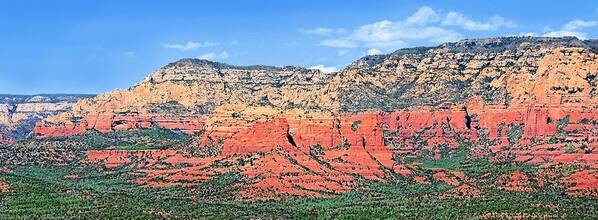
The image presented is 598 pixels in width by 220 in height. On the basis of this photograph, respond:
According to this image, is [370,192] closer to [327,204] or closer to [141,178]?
[327,204]

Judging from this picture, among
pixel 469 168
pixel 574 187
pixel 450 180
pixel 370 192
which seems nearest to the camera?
pixel 574 187

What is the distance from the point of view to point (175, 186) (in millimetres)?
169125

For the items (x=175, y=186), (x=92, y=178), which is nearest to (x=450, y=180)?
(x=175, y=186)

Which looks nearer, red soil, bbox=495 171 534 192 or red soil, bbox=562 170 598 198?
red soil, bbox=562 170 598 198

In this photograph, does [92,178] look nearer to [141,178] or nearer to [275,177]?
[141,178]

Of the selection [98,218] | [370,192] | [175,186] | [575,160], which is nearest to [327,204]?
[370,192]

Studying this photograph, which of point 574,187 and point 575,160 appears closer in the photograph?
point 574,187

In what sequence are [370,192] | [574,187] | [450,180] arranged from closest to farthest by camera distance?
[574,187]
[370,192]
[450,180]

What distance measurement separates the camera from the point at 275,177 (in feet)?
551

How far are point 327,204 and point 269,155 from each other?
32.1m

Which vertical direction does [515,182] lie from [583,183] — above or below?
below

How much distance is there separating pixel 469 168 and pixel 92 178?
217 feet

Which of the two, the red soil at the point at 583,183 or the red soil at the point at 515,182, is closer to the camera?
the red soil at the point at 583,183

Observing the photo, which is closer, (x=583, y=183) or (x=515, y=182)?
(x=583, y=183)
